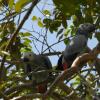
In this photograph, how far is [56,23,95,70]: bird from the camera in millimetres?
4371

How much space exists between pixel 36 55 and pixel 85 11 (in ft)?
4.19

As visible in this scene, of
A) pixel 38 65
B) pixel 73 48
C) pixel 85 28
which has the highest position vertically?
pixel 85 28

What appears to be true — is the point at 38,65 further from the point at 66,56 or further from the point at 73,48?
the point at 73,48

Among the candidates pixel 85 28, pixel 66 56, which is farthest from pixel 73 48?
pixel 85 28

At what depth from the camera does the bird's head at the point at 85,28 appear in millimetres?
4036

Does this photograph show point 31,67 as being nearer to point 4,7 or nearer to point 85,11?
point 4,7

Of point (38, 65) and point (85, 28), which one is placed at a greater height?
point (85, 28)

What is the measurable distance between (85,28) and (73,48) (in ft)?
1.13

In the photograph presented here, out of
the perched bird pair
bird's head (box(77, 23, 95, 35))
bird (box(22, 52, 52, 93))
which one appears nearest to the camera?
bird's head (box(77, 23, 95, 35))

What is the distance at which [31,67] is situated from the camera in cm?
436

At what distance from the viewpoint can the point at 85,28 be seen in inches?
170

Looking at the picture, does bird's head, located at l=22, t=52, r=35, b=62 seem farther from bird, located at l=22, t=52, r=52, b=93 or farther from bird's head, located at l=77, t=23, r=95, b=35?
bird's head, located at l=77, t=23, r=95, b=35

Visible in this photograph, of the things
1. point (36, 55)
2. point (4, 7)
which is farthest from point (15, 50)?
point (36, 55)

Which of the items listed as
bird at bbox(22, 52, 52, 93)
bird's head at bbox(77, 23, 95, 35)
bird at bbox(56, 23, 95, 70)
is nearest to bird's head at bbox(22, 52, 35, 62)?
bird at bbox(22, 52, 52, 93)
